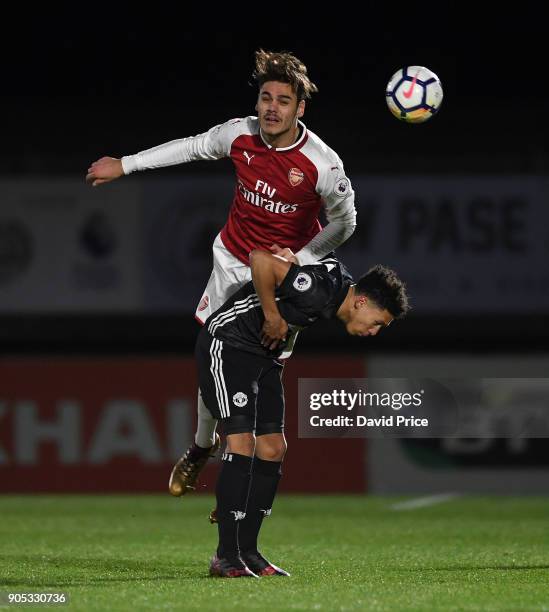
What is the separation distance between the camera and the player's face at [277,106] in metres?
6.39

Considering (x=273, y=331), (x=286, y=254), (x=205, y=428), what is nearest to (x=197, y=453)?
(x=205, y=428)

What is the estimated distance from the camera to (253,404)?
6.39 m

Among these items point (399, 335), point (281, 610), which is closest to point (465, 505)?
point (399, 335)

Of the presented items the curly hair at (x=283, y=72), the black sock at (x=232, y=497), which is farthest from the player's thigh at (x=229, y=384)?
the curly hair at (x=283, y=72)

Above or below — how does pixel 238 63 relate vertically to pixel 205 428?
above

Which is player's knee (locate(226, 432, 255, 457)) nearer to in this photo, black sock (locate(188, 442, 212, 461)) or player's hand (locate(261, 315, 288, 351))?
player's hand (locate(261, 315, 288, 351))

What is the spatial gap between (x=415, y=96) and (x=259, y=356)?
1574 mm

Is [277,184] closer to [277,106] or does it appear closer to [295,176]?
[295,176]

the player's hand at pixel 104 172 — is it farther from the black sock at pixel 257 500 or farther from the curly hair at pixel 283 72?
the black sock at pixel 257 500

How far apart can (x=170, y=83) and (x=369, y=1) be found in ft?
10.6

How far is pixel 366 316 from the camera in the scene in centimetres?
623

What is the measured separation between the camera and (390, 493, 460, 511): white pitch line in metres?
12.7

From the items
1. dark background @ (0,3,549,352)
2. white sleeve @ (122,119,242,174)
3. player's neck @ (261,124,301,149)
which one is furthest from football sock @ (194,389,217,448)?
dark background @ (0,3,549,352)

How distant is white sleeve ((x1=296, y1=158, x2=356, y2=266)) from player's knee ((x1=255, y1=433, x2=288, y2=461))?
87 cm
